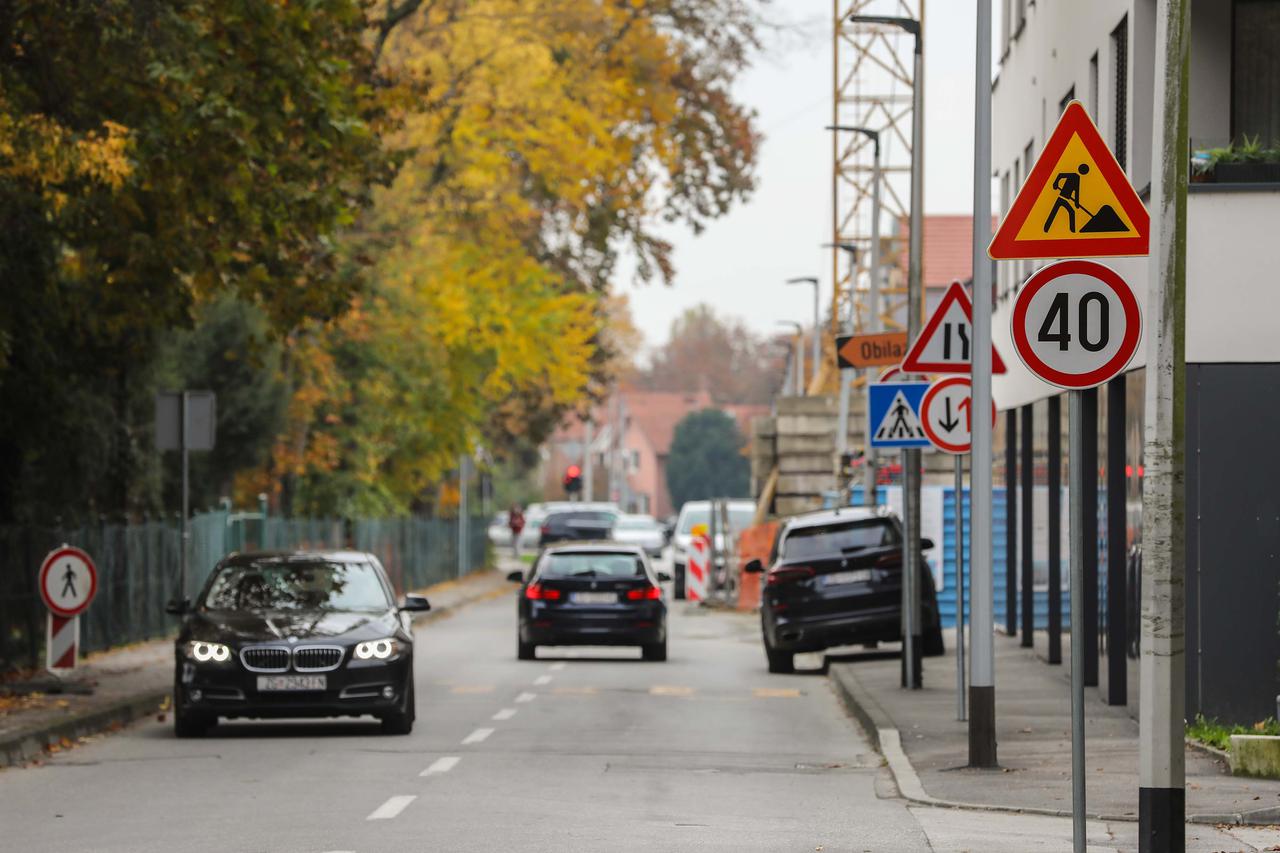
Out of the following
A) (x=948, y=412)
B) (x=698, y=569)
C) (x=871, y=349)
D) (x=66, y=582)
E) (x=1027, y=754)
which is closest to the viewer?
(x=1027, y=754)

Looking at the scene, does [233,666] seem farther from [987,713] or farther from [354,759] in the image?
[987,713]

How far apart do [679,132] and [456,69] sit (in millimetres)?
7102

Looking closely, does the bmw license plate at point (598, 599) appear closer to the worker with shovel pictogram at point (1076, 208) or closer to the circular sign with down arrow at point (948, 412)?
the circular sign with down arrow at point (948, 412)

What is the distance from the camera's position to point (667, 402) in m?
183

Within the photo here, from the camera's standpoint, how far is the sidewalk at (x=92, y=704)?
16578mm

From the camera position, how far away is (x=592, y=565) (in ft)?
94.5

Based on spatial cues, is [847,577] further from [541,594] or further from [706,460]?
[706,460]

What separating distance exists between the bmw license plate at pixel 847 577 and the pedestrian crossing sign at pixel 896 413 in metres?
5.31

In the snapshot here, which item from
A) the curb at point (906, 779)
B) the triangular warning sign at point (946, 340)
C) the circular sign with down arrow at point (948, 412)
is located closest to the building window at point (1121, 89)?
the circular sign with down arrow at point (948, 412)

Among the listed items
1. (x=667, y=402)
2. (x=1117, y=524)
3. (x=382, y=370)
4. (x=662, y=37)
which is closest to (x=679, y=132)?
(x=662, y=37)

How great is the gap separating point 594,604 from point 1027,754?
1308 cm

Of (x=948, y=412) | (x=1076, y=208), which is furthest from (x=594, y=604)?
(x=1076, y=208)

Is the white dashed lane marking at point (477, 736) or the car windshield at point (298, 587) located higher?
the car windshield at point (298, 587)

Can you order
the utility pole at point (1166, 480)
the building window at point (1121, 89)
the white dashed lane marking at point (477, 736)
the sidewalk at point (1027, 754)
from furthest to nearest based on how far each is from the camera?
1. the building window at point (1121, 89)
2. the white dashed lane marking at point (477, 736)
3. the sidewalk at point (1027, 754)
4. the utility pole at point (1166, 480)
